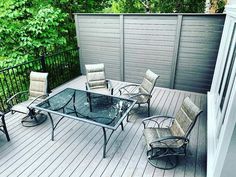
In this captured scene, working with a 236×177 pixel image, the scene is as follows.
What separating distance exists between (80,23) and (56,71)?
177 cm

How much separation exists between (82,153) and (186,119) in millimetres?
1794

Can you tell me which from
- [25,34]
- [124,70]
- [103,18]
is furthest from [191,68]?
Result: [25,34]

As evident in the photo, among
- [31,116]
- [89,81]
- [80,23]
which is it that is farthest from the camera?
[80,23]

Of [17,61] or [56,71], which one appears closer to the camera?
[17,61]

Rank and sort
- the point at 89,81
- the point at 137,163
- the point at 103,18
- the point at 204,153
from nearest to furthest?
the point at 137,163 → the point at 204,153 → the point at 89,81 → the point at 103,18

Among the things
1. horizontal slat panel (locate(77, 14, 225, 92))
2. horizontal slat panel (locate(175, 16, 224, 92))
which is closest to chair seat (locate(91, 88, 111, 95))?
horizontal slat panel (locate(77, 14, 225, 92))

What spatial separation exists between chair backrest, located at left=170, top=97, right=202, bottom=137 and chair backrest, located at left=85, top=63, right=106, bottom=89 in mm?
2333

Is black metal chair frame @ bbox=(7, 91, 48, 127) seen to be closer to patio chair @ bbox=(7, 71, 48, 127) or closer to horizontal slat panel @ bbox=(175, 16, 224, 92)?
patio chair @ bbox=(7, 71, 48, 127)

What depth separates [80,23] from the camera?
20.1ft

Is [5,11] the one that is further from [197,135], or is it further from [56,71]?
[197,135]

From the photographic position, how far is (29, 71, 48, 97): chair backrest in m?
4.09

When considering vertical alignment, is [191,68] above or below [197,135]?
above

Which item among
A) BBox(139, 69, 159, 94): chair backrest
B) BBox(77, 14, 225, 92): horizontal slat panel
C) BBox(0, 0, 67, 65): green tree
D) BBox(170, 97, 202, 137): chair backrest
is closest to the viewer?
BBox(170, 97, 202, 137): chair backrest

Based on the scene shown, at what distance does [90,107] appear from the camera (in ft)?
11.9
